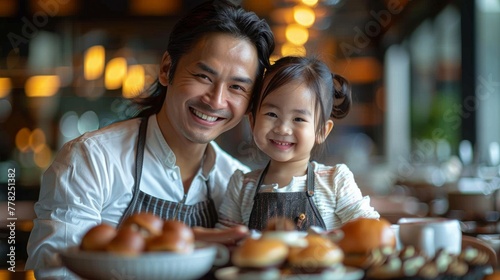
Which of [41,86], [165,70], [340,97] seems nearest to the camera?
[340,97]

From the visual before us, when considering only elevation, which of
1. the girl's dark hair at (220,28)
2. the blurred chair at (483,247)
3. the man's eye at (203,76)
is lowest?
the blurred chair at (483,247)

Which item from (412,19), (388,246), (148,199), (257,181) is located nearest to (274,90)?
(257,181)

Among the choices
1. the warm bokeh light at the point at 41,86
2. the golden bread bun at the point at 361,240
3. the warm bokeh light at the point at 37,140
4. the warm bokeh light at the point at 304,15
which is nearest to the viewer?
the golden bread bun at the point at 361,240

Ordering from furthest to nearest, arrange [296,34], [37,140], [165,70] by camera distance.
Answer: [296,34], [37,140], [165,70]

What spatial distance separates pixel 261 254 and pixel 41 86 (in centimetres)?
558

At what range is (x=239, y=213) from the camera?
6.28 feet

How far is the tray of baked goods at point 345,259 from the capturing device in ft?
3.53

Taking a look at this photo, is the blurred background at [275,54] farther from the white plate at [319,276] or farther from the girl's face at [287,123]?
the white plate at [319,276]

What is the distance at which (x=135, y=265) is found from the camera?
1041 millimetres

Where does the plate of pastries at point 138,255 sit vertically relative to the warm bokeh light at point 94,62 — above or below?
below

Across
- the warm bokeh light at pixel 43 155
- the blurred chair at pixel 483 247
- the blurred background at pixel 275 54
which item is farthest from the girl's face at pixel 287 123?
the warm bokeh light at pixel 43 155

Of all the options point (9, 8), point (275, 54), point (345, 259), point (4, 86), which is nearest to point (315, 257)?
point (345, 259)

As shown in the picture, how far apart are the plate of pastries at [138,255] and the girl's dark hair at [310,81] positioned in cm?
75

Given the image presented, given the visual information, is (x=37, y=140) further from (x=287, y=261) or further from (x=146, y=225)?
(x=287, y=261)
